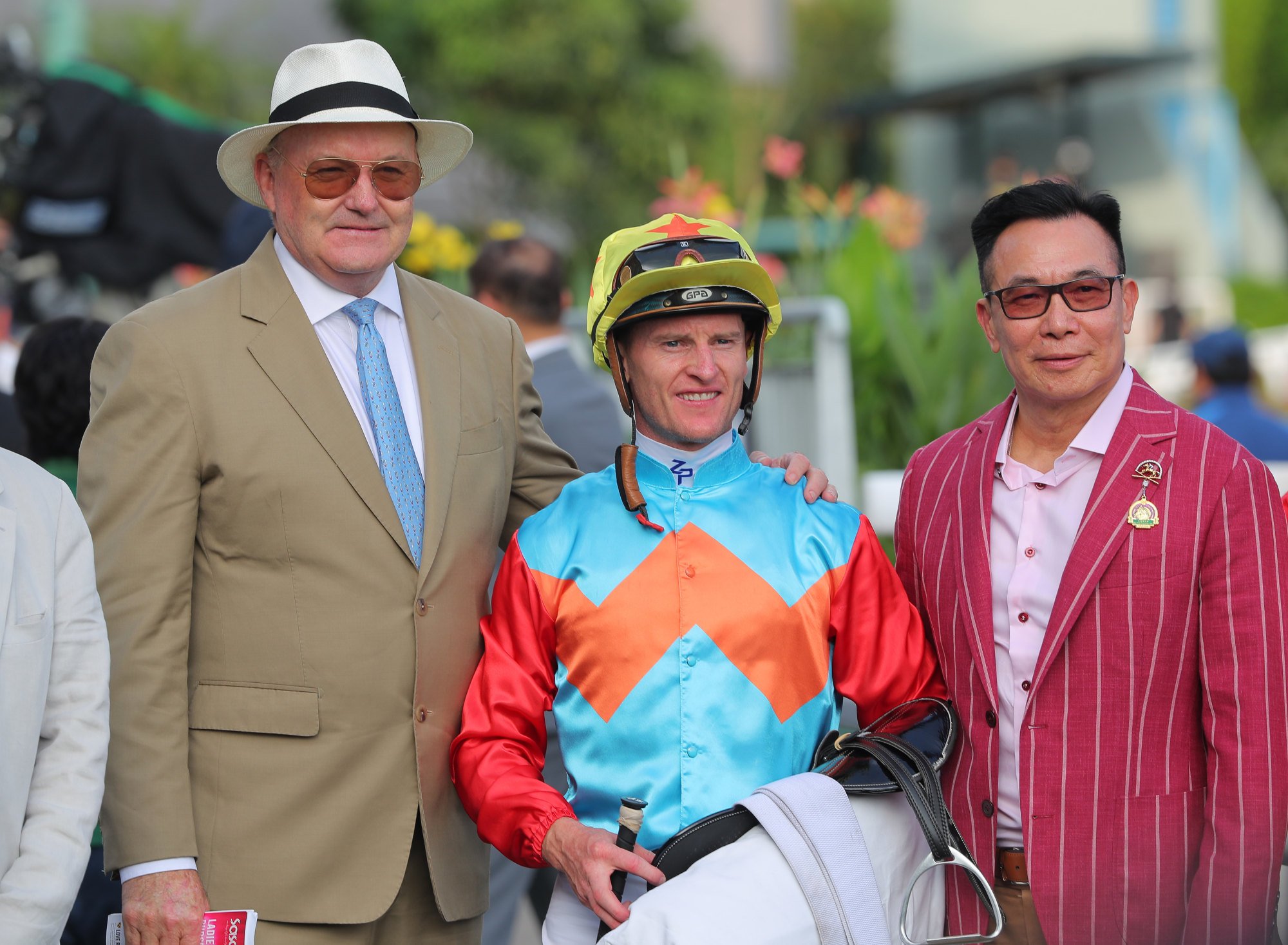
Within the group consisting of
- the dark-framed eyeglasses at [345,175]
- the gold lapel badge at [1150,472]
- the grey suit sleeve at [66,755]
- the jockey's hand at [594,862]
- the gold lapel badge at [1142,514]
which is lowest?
the jockey's hand at [594,862]

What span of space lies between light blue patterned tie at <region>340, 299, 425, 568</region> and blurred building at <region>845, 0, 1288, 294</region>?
836 inches

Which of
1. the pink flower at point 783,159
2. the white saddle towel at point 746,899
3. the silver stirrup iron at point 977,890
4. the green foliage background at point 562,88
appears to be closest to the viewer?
the white saddle towel at point 746,899

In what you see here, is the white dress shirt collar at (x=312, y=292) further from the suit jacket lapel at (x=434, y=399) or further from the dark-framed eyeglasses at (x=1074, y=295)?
the dark-framed eyeglasses at (x=1074, y=295)

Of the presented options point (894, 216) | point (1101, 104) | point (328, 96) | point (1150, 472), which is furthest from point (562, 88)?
point (1150, 472)

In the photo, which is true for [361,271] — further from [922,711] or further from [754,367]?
[922,711]

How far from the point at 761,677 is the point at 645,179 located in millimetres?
24283

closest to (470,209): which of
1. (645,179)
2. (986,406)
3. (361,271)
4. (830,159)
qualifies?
(645,179)

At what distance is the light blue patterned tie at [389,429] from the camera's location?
2.60 m

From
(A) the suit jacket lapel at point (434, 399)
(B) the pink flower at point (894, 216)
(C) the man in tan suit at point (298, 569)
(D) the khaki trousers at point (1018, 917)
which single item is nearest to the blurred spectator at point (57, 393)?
(C) the man in tan suit at point (298, 569)

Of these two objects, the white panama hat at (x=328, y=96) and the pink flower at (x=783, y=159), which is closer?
the white panama hat at (x=328, y=96)

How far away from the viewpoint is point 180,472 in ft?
7.96

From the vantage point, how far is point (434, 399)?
106 inches

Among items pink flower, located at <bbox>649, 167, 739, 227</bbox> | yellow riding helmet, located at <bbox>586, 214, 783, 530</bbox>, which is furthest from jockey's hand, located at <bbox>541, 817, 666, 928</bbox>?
pink flower, located at <bbox>649, 167, 739, 227</bbox>

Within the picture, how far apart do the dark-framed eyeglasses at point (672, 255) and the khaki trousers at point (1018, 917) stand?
1197mm
